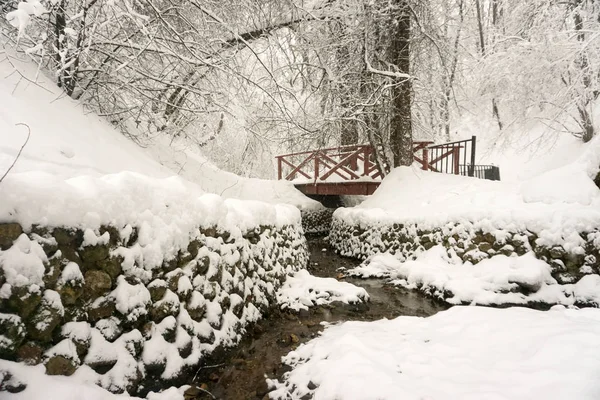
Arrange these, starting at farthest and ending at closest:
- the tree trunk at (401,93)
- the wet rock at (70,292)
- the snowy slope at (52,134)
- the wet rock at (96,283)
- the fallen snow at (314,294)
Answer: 1. the tree trunk at (401,93)
2. the fallen snow at (314,294)
3. the snowy slope at (52,134)
4. the wet rock at (96,283)
5. the wet rock at (70,292)

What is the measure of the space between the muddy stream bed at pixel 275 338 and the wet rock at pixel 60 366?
2.90ft

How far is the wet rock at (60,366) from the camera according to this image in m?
1.63

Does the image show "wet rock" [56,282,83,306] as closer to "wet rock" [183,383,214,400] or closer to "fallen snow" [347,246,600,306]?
"wet rock" [183,383,214,400]

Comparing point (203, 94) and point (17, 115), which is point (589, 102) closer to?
point (203, 94)

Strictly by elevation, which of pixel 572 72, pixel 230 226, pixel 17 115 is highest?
pixel 572 72

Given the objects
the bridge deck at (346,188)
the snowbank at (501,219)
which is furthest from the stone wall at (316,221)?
the snowbank at (501,219)

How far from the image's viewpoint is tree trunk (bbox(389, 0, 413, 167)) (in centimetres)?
801

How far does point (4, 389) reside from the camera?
1.42 meters

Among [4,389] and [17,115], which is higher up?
[17,115]

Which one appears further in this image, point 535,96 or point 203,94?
point 535,96

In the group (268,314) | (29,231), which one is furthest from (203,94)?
(268,314)

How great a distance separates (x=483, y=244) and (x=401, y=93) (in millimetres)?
4872

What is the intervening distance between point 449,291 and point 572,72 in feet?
22.9

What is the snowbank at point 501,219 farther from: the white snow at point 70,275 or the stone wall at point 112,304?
the white snow at point 70,275
